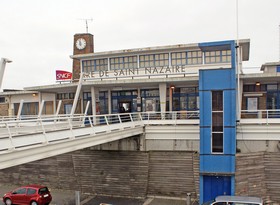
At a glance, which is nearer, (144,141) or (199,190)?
(199,190)

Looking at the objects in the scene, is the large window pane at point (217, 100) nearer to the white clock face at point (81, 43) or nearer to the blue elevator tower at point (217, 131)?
the blue elevator tower at point (217, 131)

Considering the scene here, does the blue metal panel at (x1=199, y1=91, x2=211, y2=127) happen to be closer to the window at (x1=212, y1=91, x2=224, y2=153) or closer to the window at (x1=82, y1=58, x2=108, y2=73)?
the window at (x1=212, y1=91, x2=224, y2=153)

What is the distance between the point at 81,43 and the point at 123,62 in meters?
8.36

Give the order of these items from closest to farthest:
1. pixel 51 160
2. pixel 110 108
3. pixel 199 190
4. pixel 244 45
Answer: pixel 199 190 → pixel 51 160 → pixel 244 45 → pixel 110 108

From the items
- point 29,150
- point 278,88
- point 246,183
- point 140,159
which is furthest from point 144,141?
point 278,88

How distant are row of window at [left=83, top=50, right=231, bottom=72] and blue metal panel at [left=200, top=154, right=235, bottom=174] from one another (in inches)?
403

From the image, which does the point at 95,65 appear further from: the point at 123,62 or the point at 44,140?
the point at 44,140

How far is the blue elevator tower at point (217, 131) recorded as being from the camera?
48.3 feet

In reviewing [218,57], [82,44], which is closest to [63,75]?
[82,44]

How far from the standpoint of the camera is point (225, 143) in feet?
48.6

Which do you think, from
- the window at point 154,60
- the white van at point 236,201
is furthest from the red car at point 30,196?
the window at point 154,60

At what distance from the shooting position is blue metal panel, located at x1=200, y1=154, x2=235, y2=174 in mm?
14719

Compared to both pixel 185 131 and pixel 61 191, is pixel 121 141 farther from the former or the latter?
pixel 61 191

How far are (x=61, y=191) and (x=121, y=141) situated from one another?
19.5 ft
